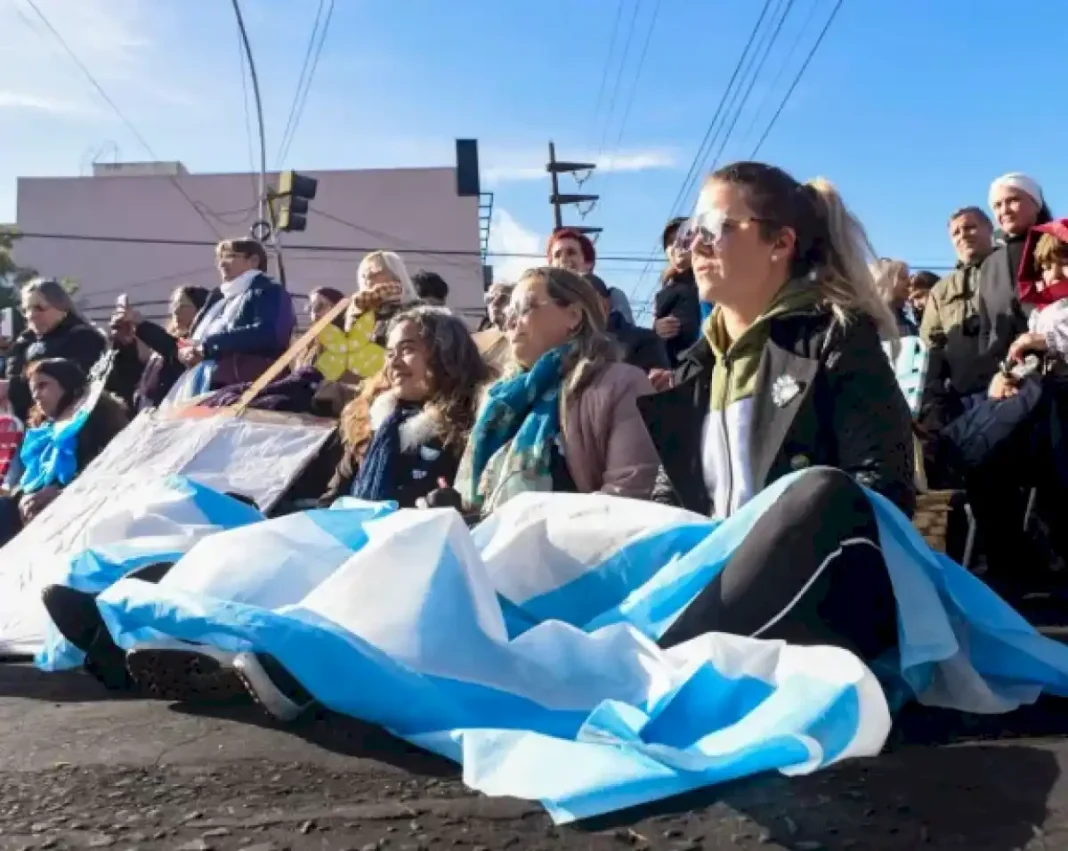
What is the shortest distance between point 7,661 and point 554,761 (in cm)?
226

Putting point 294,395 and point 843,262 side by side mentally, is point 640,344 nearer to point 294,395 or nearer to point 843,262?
point 294,395

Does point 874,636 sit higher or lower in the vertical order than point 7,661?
higher

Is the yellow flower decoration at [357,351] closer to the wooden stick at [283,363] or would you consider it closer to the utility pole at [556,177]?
the wooden stick at [283,363]

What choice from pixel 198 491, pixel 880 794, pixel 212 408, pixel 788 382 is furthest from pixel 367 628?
pixel 212 408

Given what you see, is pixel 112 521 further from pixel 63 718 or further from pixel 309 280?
pixel 309 280

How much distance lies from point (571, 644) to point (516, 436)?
146 cm

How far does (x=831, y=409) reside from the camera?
2658 millimetres

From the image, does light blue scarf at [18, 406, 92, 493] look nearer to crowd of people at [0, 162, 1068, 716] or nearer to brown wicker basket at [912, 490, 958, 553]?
crowd of people at [0, 162, 1068, 716]

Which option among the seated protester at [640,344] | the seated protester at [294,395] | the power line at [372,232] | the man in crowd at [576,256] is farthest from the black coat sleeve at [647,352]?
the power line at [372,232]

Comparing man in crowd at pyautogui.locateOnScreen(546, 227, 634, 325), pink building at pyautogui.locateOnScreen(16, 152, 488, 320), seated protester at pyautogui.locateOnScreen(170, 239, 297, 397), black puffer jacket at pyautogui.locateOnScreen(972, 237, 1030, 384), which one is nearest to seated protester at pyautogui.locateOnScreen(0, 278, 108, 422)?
seated protester at pyautogui.locateOnScreen(170, 239, 297, 397)

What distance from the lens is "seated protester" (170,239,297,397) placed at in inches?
216

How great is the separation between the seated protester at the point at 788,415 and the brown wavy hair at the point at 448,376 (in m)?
1.22

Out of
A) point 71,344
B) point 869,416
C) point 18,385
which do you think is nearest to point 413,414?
point 869,416

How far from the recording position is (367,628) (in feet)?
7.19
